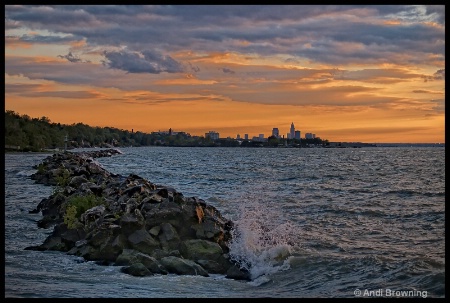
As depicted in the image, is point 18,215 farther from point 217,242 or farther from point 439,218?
point 439,218

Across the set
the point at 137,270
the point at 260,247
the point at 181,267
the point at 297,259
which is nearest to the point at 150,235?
the point at 181,267

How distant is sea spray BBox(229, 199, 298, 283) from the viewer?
17344 mm

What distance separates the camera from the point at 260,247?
19094 mm

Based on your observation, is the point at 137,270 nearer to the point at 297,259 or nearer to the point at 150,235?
the point at 150,235

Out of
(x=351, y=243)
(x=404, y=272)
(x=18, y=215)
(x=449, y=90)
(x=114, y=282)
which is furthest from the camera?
(x=18, y=215)

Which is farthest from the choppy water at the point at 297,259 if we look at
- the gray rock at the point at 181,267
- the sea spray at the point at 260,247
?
the gray rock at the point at 181,267

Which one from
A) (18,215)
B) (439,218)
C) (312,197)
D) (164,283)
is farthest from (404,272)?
(312,197)

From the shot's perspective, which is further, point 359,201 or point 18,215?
point 359,201

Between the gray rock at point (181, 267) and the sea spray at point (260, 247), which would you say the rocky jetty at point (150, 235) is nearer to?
the gray rock at point (181, 267)

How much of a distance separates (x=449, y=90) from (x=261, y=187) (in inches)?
1460

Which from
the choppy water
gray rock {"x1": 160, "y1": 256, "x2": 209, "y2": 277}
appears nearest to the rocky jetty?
gray rock {"x1": 160, "y1": 256, "x2": 209, "y2": 277}

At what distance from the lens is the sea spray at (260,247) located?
56.9 ft

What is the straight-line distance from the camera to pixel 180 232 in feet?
62.8

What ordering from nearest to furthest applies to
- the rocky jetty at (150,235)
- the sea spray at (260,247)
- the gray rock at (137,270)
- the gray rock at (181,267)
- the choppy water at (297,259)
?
the choppy water at (297,259)
the gray rock at (137,270)
the gray rock at (181,267)
the rocky jetty at (150,235)
the sea spray at (260,247)
